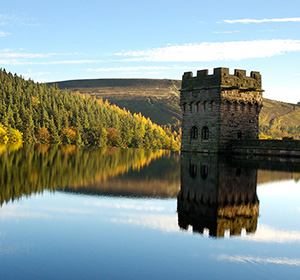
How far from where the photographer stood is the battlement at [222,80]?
38.1 meters

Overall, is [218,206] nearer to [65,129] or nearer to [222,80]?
[222,80]

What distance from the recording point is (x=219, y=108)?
37.9m

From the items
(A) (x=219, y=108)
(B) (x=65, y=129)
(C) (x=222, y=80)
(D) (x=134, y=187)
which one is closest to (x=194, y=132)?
(A) (x=219, y=108)

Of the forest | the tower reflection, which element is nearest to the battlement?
the tower reflection

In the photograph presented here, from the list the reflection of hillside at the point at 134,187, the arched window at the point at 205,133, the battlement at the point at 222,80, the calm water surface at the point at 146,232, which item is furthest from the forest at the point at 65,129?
the calm water surface at the point at 146,232

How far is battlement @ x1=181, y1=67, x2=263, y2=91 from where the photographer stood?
3809 cm

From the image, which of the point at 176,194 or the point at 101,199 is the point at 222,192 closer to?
the point at 176,194

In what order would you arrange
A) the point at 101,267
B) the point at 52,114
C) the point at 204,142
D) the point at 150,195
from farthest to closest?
the point at 52,114
the point at 204,142
the point at 150,195
the point at 101,267

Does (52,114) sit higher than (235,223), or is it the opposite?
(52,114)

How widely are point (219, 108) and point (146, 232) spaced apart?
3129 cm

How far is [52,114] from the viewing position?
133 metres

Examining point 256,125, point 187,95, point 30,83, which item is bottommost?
point 256,125

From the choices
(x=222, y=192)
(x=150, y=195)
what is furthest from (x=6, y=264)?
(x=222, y=192)

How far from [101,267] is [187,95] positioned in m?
36.9
